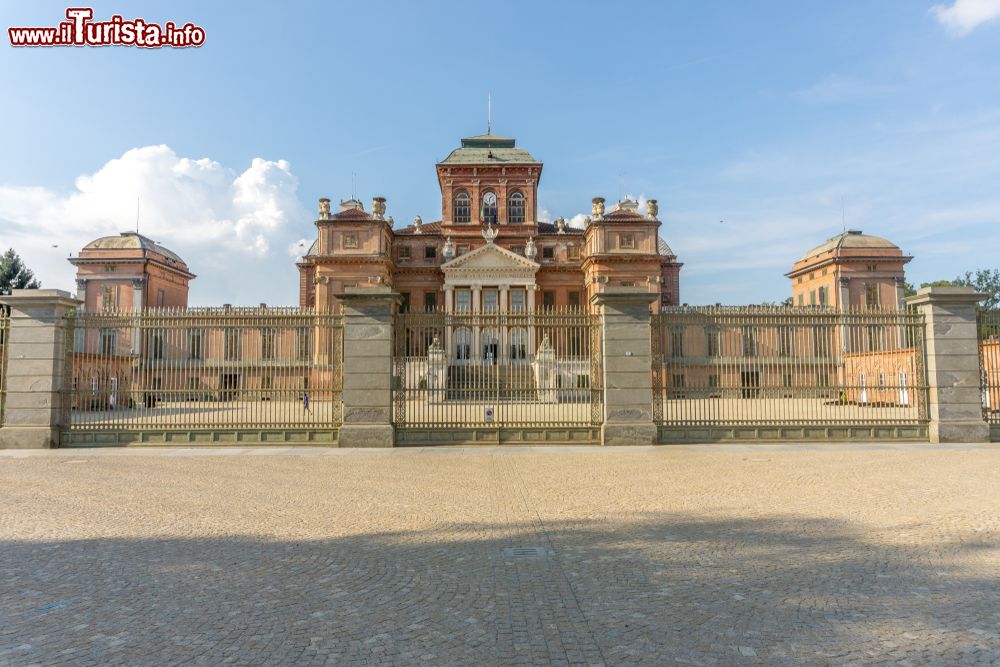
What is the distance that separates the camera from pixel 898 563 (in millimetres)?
5398

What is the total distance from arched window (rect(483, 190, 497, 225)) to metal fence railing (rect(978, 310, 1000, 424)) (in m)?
39.9

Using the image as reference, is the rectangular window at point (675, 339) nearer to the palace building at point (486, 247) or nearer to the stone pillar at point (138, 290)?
the palace building at point (486, 247)

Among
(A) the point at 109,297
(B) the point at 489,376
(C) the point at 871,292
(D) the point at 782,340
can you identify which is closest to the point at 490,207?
(A) the point at 109,297

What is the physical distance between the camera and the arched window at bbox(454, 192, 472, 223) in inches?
2044

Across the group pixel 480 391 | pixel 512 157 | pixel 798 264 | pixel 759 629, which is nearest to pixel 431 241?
pixel 512 157

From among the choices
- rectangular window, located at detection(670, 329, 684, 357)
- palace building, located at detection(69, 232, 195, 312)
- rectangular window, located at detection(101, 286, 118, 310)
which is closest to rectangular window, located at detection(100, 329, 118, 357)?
rectangular window, located at detection(670, 329, 684, 357)

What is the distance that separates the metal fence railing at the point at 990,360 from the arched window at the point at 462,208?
4071 cm

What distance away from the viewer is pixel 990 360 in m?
15.1

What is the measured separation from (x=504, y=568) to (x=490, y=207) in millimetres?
48363

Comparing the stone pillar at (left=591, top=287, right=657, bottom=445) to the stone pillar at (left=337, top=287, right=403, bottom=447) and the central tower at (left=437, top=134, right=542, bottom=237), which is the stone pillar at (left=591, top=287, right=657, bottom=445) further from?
the central tower at (left=437, top=134, right=542, bottom=237)

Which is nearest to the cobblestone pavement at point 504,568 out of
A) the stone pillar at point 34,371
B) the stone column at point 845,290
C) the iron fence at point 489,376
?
the iron fence at point 489,376

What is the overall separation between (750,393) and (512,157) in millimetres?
41333

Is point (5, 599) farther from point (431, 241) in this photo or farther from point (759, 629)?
point (431, 241)

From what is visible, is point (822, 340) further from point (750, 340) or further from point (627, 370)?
point (627, 370)
